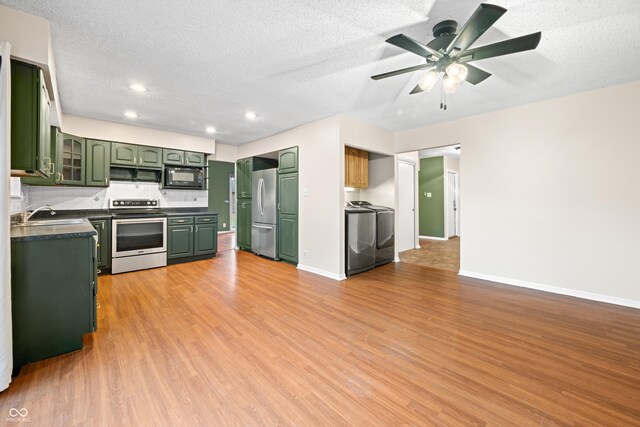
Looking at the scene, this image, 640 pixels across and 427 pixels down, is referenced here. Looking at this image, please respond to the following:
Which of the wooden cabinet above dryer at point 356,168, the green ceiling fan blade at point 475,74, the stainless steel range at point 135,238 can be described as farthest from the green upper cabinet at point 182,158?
the green ceiling fan blade at point 475,74

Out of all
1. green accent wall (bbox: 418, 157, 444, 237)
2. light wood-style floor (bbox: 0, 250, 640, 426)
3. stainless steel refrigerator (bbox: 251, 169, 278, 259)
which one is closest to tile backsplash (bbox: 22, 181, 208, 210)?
stainless steel refrigerator (bbox: 251, 169, 278, 259)

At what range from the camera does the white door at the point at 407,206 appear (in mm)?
5948

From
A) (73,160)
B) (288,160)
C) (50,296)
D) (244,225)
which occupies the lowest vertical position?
(50,296)

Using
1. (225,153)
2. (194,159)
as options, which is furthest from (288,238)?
(225,153)

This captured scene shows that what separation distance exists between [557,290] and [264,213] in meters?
4.64

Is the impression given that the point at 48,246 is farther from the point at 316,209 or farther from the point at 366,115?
the point at 366,115

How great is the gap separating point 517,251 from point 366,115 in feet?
9.45

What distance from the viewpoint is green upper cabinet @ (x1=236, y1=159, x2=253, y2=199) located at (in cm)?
582

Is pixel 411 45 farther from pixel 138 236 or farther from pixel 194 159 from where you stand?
pixel 194 159

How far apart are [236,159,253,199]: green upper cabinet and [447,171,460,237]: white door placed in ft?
18.5

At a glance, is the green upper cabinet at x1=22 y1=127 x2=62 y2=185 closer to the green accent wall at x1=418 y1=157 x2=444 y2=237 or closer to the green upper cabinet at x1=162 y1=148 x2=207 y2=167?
the green upper cabinet at x1=162 y1=148 x2=207 y2=167

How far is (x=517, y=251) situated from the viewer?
12.0 feet

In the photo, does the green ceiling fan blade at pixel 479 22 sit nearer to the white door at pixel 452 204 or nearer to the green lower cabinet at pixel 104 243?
the green lower cabinet at pixel 104 243

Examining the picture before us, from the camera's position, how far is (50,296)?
76.0 inches
